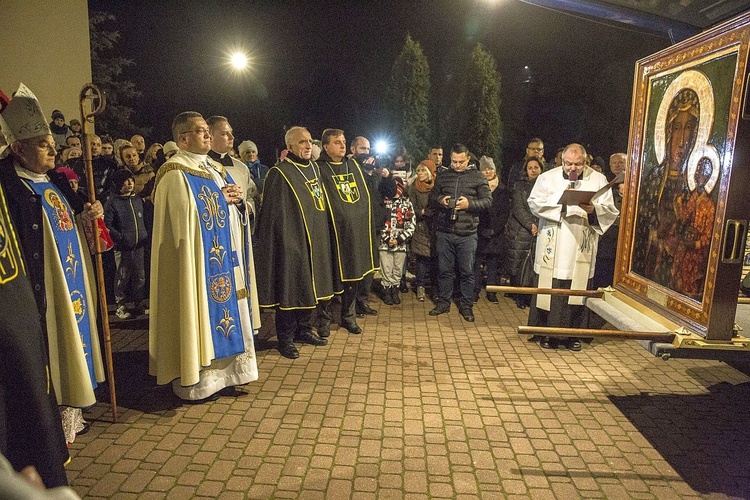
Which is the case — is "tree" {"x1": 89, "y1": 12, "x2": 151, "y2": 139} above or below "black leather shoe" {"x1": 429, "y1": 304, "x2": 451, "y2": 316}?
above

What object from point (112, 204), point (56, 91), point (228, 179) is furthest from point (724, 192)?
point (56, 91)

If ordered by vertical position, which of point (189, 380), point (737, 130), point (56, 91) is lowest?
point (189, 380)

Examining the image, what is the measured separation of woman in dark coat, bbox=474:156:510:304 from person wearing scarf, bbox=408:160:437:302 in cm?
73

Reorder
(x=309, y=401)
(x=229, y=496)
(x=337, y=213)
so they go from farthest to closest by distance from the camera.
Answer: (x=337, y=213)
(x=309, y=401)
(x=229, y=496)

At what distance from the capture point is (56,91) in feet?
43.0

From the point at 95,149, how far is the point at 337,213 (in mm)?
3971

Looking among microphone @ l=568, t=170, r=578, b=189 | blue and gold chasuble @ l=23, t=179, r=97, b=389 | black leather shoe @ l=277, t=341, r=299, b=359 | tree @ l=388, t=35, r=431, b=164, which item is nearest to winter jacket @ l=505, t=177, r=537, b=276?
microphone @ l=568, t=170, r=578, b=189

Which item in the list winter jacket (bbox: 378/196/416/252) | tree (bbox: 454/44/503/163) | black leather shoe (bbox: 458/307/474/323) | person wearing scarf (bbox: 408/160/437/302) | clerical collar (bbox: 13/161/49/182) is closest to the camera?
clerical collar (bbox: 13/161/49/182)

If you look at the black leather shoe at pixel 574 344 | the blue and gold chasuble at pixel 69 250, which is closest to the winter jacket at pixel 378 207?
the black leather shoe at pixel 574 344

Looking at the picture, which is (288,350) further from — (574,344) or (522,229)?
(522,229)

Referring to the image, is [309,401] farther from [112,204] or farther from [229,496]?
[112,204]

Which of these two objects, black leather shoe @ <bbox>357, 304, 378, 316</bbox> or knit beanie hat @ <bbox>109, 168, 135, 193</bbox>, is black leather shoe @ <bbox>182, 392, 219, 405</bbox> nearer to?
black leather shoe @ <bbox>357, 304, 378, 316</bbox>

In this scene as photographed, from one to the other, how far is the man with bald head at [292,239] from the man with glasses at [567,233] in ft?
7.76

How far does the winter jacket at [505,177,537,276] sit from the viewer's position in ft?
24.1
